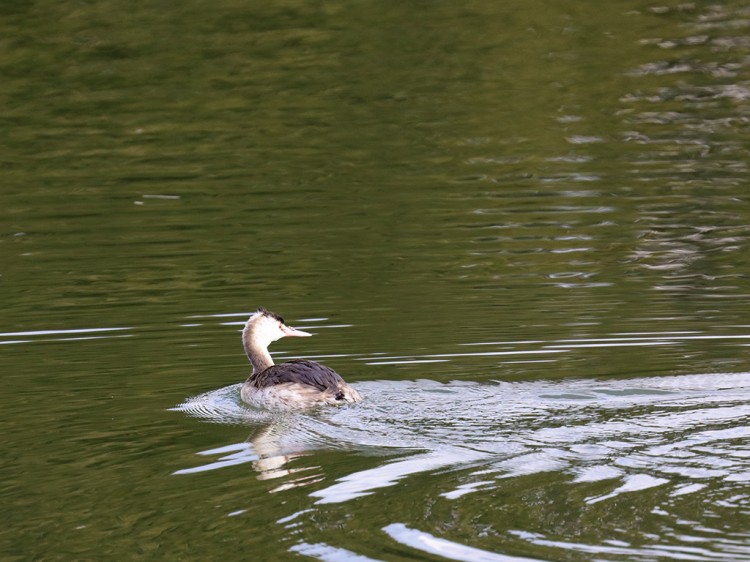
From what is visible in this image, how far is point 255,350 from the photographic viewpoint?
11.5 metres

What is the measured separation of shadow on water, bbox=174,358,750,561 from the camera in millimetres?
7047

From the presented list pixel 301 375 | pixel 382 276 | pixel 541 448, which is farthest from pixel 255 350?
pixel 382 276

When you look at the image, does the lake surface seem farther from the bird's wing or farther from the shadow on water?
the bird's wing

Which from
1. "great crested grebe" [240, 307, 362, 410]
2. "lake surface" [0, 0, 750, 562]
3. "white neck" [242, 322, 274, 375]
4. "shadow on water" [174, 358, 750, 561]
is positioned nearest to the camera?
"shadow on water" [174, 358, 750, 561]

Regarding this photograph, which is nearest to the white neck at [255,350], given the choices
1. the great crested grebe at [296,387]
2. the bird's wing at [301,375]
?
the great crested grebe at [296,387]

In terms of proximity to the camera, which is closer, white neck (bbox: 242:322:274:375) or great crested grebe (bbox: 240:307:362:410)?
great crested grebe (bbox: 240:307:362:410)

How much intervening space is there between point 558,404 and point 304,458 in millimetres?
1679

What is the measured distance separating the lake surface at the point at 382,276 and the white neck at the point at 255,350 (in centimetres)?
35

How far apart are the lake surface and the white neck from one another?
0.35 metres

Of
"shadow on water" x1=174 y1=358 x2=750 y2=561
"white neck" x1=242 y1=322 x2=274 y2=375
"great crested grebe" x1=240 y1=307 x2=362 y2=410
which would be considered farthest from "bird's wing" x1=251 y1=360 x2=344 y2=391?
"white neck" x1=242 y1=322 x2=274 y2=375

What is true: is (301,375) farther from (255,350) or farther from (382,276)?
(382,276)

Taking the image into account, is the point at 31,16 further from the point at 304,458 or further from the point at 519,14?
the point at 304,458

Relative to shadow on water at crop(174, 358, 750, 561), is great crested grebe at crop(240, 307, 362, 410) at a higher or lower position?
higher

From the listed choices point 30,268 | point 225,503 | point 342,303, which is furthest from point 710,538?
point 30,268
